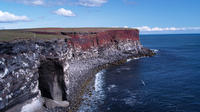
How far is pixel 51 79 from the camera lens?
2573 centimetres

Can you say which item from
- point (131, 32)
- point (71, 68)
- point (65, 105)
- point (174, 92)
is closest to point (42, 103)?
point (65, 105)

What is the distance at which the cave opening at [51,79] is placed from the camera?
25.2 meters

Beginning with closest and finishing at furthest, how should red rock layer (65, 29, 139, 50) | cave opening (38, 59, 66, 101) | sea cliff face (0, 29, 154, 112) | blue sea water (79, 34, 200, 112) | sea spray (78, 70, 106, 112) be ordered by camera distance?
sea cliff face (0, 29, 154, 112), cave opening (38, 59, 66, 101), blue sea water (79, 34, 200, 112), sea spray (78, 70, 106, 112), red rock layer (65, 29, 139, 50)

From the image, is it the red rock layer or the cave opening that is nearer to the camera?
the cave opening

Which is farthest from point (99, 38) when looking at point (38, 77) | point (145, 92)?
point (38, 77)

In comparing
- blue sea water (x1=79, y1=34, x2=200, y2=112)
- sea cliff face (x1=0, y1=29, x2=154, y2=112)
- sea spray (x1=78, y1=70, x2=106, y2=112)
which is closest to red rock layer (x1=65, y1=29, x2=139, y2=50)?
sea cliff face (x1=0, y1=29, x2=154, y2=112)

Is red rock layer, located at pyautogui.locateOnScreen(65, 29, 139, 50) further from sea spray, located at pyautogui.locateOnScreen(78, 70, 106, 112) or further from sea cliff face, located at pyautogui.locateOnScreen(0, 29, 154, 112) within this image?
sea spray, located at pyautogui.locateOnScreen(78, 70, 106, 112)

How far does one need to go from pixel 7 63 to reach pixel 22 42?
3669mm

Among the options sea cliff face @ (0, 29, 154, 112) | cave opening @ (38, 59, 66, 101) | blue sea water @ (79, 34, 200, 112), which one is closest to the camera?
sea cliff face @ (0, 29, 154, 112)

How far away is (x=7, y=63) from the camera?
18.0 metres

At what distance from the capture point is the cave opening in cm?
2519

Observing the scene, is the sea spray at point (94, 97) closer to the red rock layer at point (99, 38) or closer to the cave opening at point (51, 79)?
the cave opening at point (51, 79)

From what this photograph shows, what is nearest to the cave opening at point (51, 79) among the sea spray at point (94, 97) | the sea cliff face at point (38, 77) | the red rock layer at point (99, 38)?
the sea cliff face at point (38, 77)

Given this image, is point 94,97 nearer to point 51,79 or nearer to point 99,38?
point 51,79
